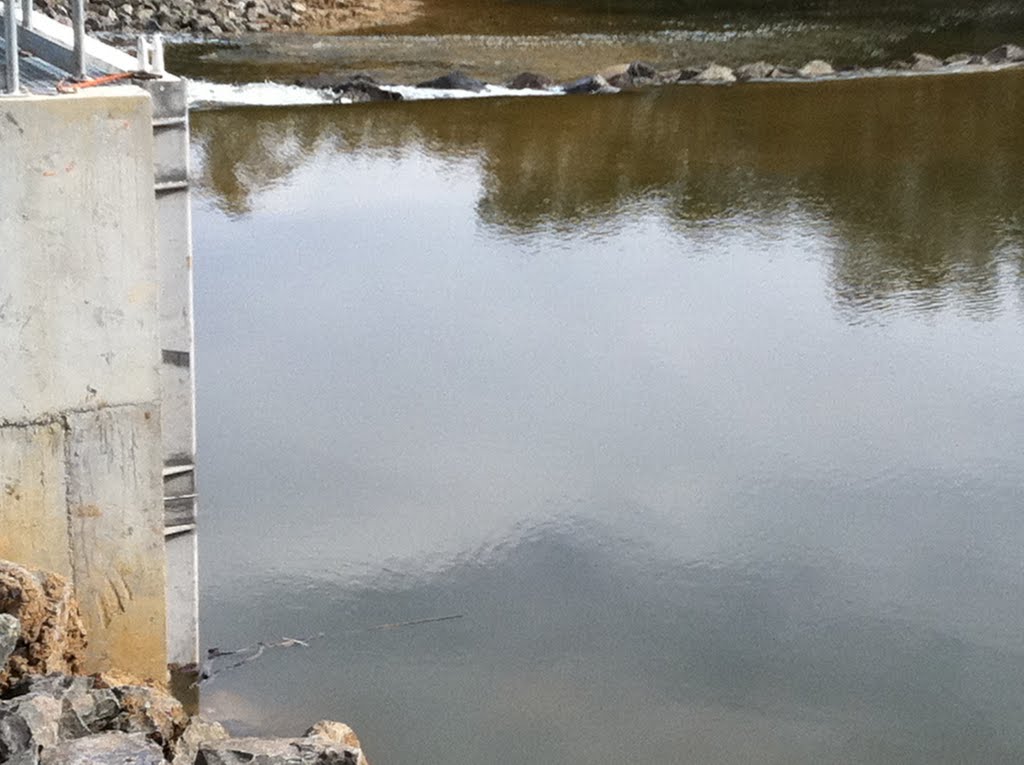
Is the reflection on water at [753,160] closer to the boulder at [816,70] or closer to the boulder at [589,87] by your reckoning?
the boulder at [589,87]

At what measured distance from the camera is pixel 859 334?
12.0 m

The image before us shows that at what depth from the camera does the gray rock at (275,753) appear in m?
5.64

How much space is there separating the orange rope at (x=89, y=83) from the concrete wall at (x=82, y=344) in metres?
0.11

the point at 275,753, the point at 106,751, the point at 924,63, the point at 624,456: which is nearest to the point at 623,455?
the point at 624,456

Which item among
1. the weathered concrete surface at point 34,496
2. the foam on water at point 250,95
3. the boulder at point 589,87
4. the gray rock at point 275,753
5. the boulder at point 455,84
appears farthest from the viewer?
the boulder at point 589,87

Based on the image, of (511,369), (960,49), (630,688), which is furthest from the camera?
(960,49)

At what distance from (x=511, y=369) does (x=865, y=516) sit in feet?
10.0

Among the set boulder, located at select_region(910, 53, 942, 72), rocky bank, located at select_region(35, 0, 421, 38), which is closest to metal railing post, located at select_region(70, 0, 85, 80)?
rocky bank, located at select_region(35, 0, 421, 38)

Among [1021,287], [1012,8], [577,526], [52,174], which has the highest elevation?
[1012,8]

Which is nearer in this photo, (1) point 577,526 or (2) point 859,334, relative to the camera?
(1) point 577,526

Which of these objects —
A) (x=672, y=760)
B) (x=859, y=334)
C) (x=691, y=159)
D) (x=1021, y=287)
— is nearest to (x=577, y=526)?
(x=672, y=760)

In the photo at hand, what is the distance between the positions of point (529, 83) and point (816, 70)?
4521 millimetres

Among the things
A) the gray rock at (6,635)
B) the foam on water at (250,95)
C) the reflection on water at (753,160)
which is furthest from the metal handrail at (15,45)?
the foam on water at (250,95)

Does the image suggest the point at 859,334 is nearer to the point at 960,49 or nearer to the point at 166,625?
the point at 166,625
